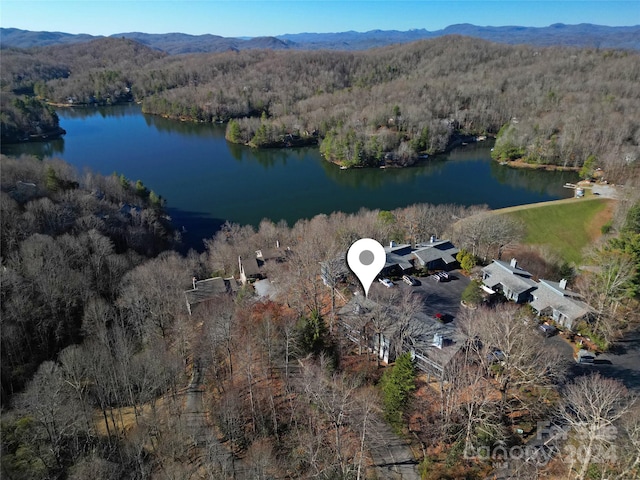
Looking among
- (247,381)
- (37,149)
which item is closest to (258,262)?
(247,381)

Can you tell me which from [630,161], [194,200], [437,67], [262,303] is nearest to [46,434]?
[262,303]

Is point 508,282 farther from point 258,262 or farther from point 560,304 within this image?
point 258,262

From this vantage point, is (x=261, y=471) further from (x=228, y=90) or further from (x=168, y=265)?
(x=228, y=90)

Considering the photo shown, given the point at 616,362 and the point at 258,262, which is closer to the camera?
the point at 616,362

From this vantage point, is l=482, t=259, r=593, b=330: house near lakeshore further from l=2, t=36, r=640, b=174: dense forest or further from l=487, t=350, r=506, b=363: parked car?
l=2, t=36, r=640, b=174: dense forest

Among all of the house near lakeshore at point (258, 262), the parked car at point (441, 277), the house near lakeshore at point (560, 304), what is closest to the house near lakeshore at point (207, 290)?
the house near lakeshore at point (258, 262)

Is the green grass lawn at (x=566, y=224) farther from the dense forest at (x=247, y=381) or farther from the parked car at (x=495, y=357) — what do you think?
the parked car at (x=495, y=357)
